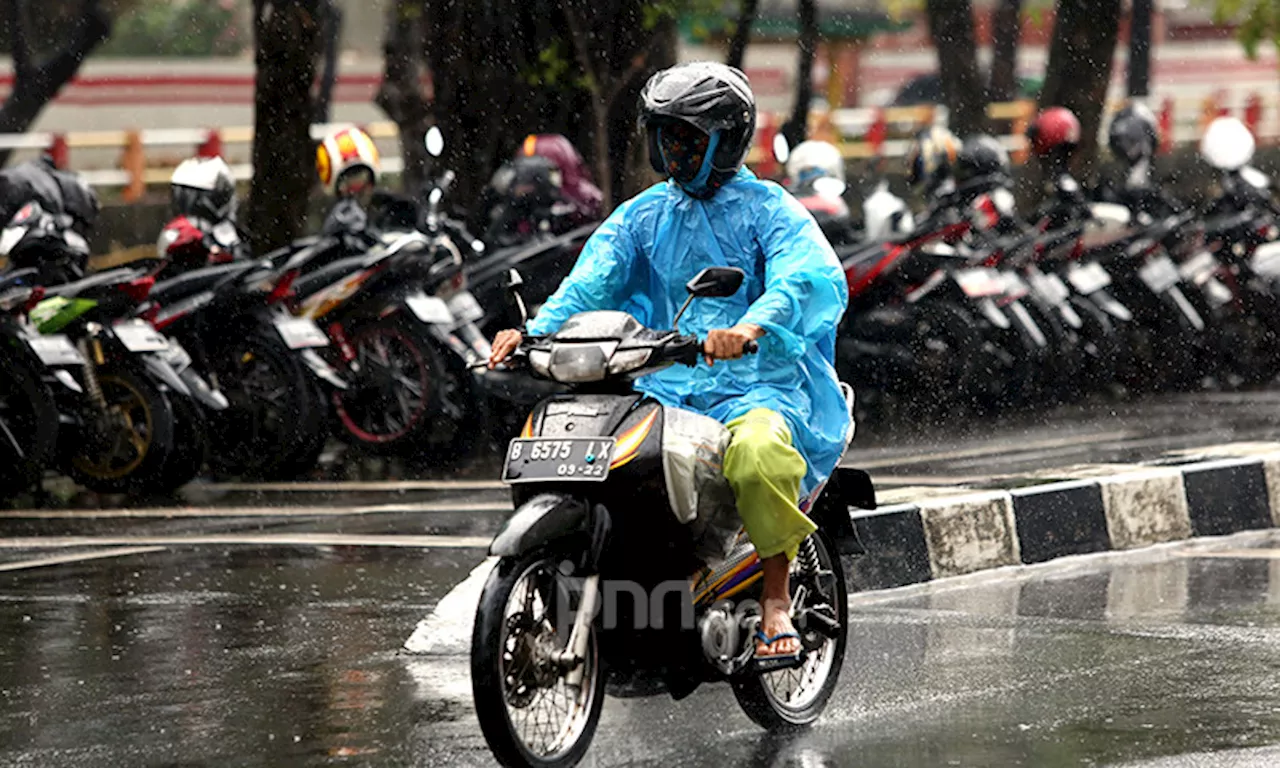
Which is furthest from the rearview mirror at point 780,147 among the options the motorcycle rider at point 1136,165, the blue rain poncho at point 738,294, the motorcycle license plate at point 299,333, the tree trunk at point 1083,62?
the blue rain poncho at point 738,294

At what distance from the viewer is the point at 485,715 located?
18.2 ft

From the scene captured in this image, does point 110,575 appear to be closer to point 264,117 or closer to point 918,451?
point 918,451

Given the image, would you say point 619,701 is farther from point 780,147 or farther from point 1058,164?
point 1058,164

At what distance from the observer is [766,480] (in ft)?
19.5

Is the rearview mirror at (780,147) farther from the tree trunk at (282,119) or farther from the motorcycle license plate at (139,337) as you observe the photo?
the motorcycle license plate at (139,337)

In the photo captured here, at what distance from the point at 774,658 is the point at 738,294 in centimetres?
87

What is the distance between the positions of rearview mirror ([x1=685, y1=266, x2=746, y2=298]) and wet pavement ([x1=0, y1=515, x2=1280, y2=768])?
1.06m

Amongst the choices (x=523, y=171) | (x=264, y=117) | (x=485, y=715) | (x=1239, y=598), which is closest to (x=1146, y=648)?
(x=1239, y=598)

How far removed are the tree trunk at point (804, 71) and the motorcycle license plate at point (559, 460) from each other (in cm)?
1501

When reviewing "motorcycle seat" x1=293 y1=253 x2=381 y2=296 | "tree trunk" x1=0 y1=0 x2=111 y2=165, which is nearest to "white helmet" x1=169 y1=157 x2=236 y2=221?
"motorcycle seat" x1=293 y1=253 x2=381 y2=296

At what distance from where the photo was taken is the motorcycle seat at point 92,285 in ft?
39.0

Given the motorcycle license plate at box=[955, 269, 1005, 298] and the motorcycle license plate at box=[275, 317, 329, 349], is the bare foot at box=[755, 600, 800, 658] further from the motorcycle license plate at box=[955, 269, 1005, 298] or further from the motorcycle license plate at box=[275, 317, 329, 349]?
the motorcycle license plate at box=[955, 269, 1005, 298]

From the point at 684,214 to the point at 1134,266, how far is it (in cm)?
1118

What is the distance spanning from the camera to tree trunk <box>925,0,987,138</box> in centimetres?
2319
